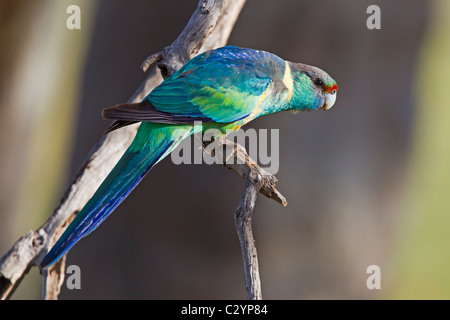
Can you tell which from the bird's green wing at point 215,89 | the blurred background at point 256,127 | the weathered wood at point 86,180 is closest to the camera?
the bird's green wing at point 215,89

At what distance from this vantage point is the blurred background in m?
3.06

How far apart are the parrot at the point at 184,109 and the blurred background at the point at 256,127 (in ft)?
3.56

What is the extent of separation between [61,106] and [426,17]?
2968mm

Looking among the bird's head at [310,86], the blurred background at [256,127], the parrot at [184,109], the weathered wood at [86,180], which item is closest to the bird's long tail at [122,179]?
the parrot at [184,109]

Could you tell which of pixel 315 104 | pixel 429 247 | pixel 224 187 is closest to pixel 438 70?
pixel 429 247

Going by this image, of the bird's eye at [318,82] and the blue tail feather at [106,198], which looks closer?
the blue tail feather at [106,198]

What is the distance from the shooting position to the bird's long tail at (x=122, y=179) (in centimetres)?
159

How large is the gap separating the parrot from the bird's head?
0.04 m

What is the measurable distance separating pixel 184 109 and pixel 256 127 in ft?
4.46

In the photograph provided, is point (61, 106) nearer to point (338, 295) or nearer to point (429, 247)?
point (338, 295)

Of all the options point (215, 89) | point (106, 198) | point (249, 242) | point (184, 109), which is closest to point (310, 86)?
point (215, 89)

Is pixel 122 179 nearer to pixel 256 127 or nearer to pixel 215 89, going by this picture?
pixel 215 89

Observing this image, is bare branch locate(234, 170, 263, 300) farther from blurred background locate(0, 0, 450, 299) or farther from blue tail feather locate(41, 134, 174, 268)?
blurred background locate(0, 0, 450, 299)

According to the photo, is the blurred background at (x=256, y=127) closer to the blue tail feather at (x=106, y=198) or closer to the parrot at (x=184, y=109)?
the parrot at (x=184, y=109)
